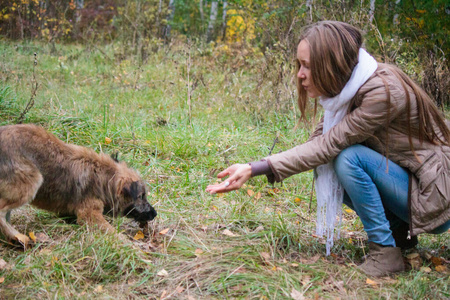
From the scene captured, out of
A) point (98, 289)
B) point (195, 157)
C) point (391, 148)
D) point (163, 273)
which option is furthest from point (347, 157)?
point (195, 157)

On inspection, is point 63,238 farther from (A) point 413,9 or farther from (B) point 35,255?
(A) point 413,9

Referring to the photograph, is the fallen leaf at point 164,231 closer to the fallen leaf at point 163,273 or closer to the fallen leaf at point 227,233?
the fallen leaf at point 227,233

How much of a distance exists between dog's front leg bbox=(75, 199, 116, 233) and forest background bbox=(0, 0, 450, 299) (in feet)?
0.33

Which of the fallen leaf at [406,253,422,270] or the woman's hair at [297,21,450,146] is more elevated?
the woman's hair at [297,21,450,146]

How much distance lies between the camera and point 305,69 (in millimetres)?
3232

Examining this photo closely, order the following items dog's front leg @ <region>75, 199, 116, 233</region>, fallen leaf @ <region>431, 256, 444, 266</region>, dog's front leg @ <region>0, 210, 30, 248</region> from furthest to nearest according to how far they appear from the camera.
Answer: dog's front leg @ <region>75, 199, 116, 233</region>, fallen leaf @ <region>431, 256, 444, 266</region>, dog's front leg @ <region>0, 210, 30, 248</region>

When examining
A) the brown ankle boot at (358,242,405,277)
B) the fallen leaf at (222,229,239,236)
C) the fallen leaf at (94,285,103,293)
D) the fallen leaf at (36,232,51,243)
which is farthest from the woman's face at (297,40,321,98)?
the fallen leaf at (36,232,51,243)

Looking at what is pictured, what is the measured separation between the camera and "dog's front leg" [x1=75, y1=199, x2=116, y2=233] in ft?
12.0

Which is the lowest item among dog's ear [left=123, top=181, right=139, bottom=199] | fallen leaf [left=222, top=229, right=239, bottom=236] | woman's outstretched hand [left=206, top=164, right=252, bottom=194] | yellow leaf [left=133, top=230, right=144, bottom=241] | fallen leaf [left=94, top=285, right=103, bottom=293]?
yellow leaf [left=133, top=230, right=144, bottom=241]

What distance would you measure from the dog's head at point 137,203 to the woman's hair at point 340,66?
68.0 inches

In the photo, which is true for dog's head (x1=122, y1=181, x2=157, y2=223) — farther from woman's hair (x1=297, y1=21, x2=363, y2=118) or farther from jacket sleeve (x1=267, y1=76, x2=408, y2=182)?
woman's hair (x1=297, y1=21, x2=363, y2=118)

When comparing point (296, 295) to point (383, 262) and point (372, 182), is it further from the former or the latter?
point (372, 182)

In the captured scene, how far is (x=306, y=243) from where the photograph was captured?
147 inches

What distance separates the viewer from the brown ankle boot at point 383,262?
3.27 m
